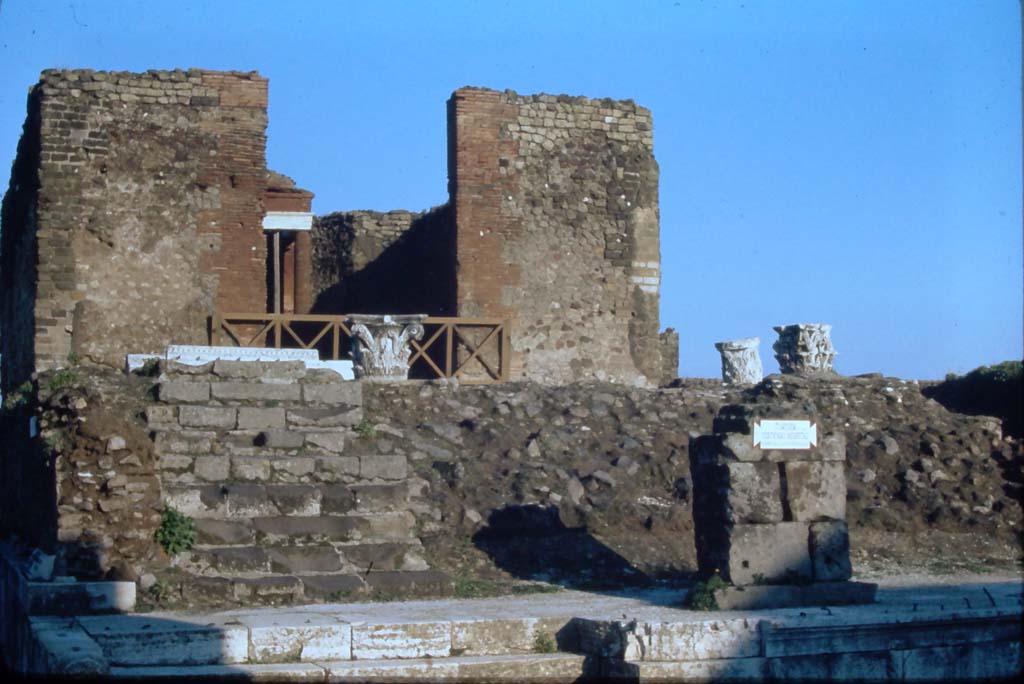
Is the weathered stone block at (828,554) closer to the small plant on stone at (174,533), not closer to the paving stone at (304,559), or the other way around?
the paving stone at (304,559)

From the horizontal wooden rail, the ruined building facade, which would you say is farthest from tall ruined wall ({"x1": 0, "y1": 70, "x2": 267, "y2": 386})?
the horizontal wooden rail

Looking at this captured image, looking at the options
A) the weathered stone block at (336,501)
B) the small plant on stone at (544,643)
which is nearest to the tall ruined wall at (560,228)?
the weathered stone block at (336,501)

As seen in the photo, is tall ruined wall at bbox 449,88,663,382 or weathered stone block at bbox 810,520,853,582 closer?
weathered stone block at bbox 810,520,853,582

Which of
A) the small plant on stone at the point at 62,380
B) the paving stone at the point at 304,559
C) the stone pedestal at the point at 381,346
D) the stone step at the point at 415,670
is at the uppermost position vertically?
the stone pedestal at the point at 381,346

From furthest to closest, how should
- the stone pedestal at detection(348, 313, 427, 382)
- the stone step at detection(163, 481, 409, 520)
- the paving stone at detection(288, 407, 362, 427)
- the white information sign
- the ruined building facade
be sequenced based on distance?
1. the ruined building facade
2. the stone pedestal at detection(348, 313, 427, 382)
3. the paving stone at detection(288, 407, 362, 427)
4. the stone step at detection(163, 481, 409, 520)
5. the white information sign

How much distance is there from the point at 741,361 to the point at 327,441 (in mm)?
11308

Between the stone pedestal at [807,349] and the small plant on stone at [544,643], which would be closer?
the small plant on stone at [544,643]

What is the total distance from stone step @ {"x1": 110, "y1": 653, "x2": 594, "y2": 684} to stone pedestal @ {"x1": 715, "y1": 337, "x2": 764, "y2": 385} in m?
13.6

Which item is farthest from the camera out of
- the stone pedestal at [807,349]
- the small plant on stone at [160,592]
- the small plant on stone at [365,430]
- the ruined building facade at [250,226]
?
the stone pedestal at [807,349]

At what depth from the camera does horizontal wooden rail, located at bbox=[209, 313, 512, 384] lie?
1921 cm

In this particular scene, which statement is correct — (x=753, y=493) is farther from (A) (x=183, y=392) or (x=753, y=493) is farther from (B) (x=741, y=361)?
(B) (x=741, y=361)

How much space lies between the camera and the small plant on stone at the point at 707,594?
30.7 ft

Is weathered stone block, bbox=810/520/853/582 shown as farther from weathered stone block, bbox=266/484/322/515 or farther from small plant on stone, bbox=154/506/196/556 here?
small plant on stone, bbox=154/506/196/556

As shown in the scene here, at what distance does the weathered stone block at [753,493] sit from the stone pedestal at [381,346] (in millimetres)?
6973
